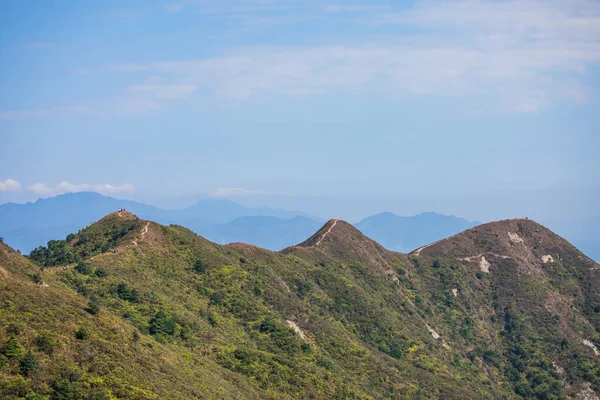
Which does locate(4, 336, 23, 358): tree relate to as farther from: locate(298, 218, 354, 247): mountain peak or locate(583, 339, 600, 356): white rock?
locate(583, 339, 600, 356): white rock

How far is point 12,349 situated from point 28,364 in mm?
1738

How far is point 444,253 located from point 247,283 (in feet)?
224

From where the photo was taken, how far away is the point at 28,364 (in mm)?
46000

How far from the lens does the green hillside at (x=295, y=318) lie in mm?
52438

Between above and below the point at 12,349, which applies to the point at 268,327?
above

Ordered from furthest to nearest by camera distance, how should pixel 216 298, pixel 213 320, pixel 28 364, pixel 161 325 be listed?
1. pixel 216 298
2. pixel 213 320
3. pixel 161 325
4. pixel 28 364

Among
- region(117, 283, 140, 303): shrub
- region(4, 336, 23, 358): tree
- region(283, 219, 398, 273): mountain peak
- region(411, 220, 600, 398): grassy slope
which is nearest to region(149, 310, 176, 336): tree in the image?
region(117, 283, 140, 303): shrub

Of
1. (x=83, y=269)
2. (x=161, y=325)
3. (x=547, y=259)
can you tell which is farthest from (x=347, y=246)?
(x=161, y=325)

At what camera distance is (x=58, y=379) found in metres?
46.3

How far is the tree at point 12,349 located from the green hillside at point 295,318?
15 cm

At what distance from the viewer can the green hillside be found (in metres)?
52.4

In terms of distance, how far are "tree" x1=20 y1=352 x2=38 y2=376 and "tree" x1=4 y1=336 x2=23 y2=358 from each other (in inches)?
Answer: 26.9

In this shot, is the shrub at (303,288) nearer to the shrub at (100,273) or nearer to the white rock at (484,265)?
the shrub at (100,273)

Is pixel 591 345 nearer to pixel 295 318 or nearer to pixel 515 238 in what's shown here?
pixel 515 238
